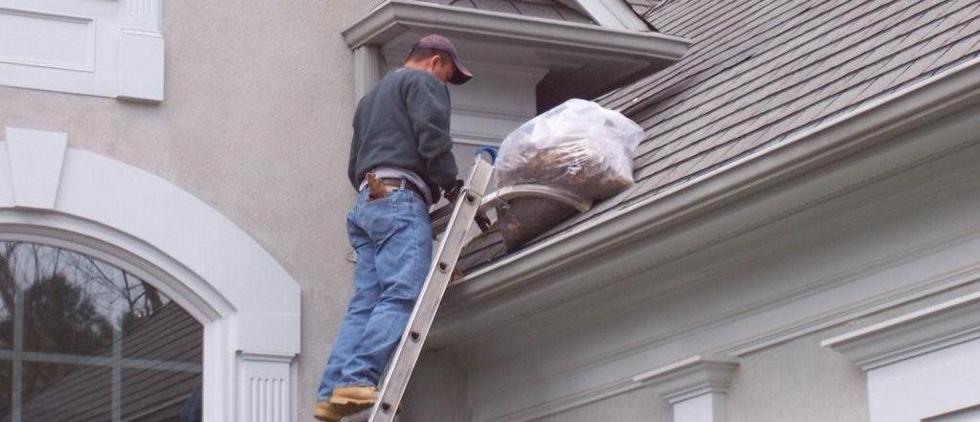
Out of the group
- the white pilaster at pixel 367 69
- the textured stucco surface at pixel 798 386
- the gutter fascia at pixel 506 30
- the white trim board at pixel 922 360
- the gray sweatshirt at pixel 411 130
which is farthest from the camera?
the white pilaster at pixel 367 69

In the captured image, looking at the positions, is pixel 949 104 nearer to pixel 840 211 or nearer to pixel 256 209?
pixel 840 211

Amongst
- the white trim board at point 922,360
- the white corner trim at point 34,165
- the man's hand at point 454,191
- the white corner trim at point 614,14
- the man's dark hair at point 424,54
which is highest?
the white corner trim at point 614,14

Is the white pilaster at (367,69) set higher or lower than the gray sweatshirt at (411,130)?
higher

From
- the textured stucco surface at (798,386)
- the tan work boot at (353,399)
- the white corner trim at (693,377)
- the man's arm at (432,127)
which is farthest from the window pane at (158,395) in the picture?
the textured stucco surface at (798,386)

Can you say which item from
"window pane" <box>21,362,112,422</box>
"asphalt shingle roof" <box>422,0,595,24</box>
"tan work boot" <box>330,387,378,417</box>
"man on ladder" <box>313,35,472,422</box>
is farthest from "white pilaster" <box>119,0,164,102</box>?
"tan work boot" <box>330,387,378,417</box>

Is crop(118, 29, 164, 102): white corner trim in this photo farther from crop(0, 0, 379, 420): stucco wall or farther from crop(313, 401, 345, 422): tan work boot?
crop(313, 401, 345, 422): tan work boot

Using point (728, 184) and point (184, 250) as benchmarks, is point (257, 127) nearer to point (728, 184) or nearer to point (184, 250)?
point (184, 250)

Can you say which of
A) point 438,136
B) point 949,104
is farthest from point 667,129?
point 949,104

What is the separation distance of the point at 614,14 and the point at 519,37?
0.65 m

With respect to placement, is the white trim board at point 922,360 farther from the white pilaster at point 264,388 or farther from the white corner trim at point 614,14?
the white corner trim at point 614,14

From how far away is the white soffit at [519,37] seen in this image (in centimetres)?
963

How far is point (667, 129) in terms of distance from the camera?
9.06 meters

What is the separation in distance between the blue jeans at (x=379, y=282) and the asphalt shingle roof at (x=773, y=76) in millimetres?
437

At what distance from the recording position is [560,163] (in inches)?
342
